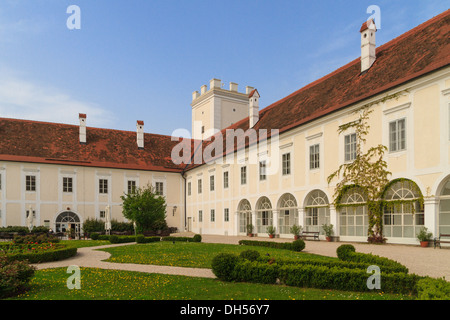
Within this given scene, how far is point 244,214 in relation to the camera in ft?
101

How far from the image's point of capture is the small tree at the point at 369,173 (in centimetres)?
1853

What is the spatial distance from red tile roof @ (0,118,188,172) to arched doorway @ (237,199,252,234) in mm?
12085

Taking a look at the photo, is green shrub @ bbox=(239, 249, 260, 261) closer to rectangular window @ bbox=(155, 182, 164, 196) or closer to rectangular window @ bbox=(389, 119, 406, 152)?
rectangular window @ bbox=(389, 119, 406, 152)

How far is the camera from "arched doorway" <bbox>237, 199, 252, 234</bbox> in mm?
29922

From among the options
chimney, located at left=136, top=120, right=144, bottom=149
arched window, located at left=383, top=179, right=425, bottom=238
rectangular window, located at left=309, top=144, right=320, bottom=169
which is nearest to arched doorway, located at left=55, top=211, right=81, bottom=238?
chimney, located at left=136, top=120, right=144, bottom=149

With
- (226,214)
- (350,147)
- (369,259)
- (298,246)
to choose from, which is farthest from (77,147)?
(369,259)

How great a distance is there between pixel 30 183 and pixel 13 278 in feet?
92.5

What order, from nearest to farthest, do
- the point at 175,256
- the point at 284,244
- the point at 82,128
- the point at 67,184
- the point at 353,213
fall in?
the point at 175,256, the point at 284,244, the point at 353,213, the point at 67,184, the point at 82,128

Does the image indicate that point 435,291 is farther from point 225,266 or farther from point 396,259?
point 396,259

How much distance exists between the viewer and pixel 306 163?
2361cm

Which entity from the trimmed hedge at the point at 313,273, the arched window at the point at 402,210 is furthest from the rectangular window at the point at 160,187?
the trimmed hedge at the point at 313,273

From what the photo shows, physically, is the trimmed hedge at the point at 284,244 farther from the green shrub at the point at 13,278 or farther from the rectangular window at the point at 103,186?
the rectangular window at the point at 103,186
